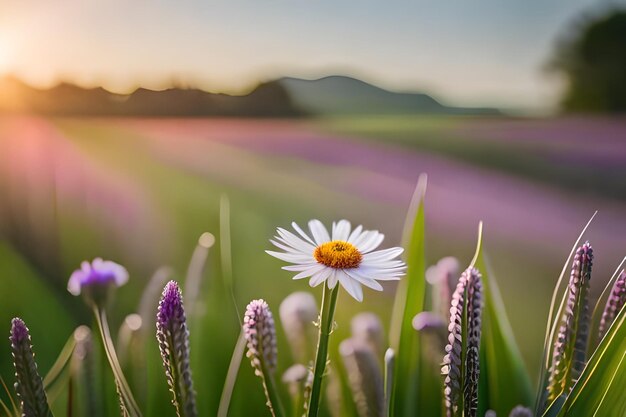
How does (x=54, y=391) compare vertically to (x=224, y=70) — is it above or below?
below

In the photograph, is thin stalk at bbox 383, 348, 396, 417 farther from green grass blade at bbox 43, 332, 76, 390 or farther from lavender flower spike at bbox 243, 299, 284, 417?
green grass blade at bbox 43, 332, 76, 390

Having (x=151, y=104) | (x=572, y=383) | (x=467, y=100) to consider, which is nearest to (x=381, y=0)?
(x=467, y=100)

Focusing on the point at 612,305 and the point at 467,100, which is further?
the point at 467,100

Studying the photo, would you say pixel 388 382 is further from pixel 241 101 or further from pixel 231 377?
pixel 241 101

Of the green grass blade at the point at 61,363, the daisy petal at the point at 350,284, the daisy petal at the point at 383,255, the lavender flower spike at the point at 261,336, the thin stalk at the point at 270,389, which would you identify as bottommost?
the green grass blade at the point at 61,363

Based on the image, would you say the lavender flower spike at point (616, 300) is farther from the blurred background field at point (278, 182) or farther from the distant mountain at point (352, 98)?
the distant mountain at point (352, 98)

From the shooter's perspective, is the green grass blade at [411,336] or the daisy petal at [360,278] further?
the green grass blade at [411,336]

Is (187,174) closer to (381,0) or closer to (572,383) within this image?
(381,0)

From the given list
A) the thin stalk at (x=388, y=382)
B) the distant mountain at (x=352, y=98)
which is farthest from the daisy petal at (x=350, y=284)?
the distant mountain at (x=352, y=98)
